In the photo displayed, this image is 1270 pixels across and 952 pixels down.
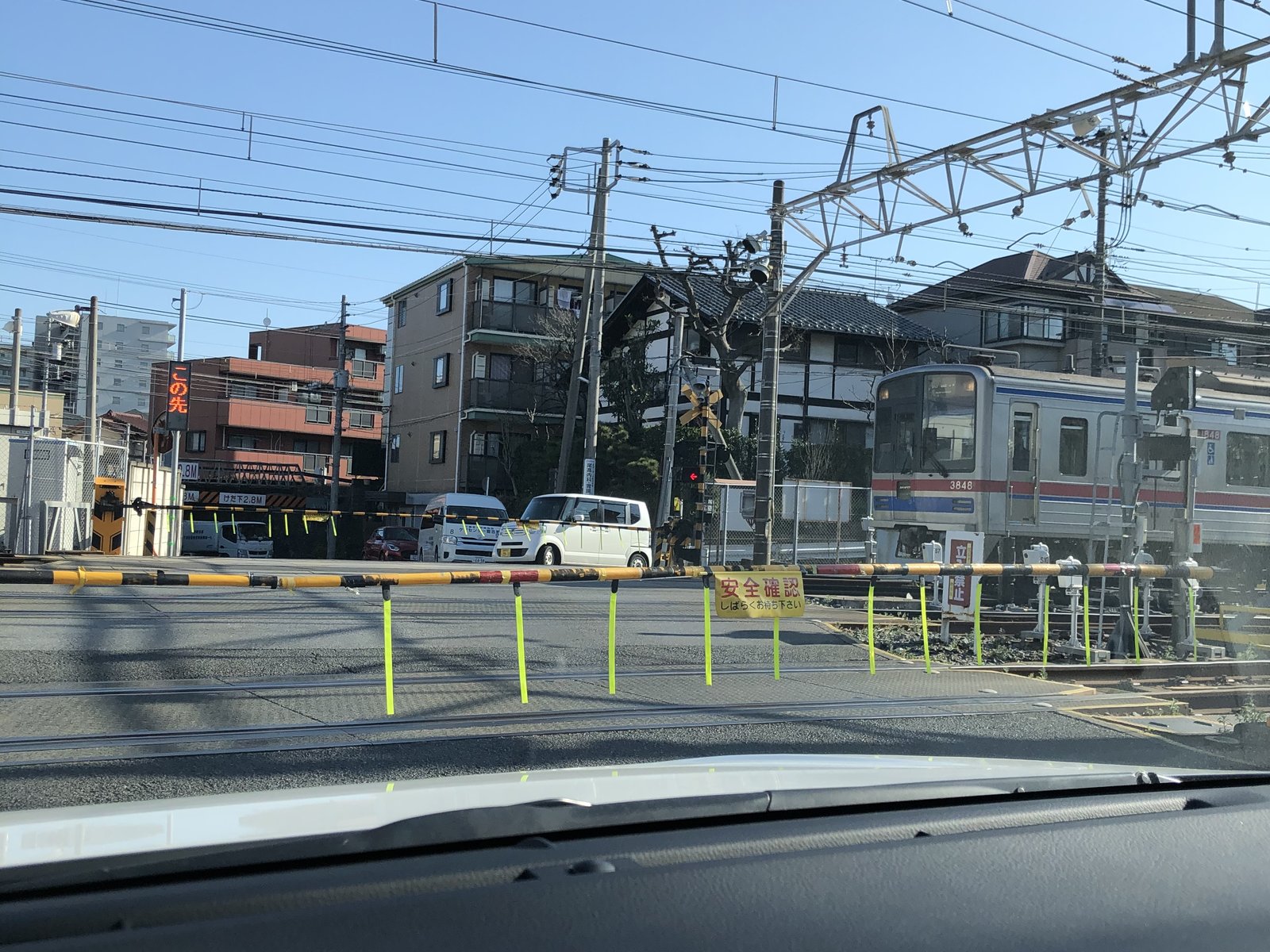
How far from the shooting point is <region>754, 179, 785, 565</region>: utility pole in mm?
17109

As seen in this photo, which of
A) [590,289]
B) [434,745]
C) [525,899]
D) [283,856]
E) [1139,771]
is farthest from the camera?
[590,289]

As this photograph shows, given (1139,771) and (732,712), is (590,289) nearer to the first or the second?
(732,712)

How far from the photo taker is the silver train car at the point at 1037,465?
1750 centimetres

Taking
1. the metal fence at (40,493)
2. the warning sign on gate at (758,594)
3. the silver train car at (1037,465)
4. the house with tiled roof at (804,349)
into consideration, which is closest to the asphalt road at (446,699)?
the warning sign on gate at (758,594)

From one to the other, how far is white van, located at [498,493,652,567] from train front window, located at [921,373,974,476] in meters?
7.41

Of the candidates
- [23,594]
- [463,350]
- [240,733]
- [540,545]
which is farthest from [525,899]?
[463,350]

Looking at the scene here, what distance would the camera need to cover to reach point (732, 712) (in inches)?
316

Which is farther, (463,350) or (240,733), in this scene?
(463,350)

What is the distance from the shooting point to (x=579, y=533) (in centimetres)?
2283

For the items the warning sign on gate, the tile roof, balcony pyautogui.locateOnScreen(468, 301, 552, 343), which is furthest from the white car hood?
balcony pyautogui.locateOnScreen(468, 301, 552, 343)

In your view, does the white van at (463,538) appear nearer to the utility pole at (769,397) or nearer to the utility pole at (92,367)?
the utility pole at (769,397)

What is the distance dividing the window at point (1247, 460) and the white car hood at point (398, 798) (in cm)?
1868

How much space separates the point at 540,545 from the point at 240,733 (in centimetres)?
1549

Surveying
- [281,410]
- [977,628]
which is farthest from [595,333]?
[281,410]
